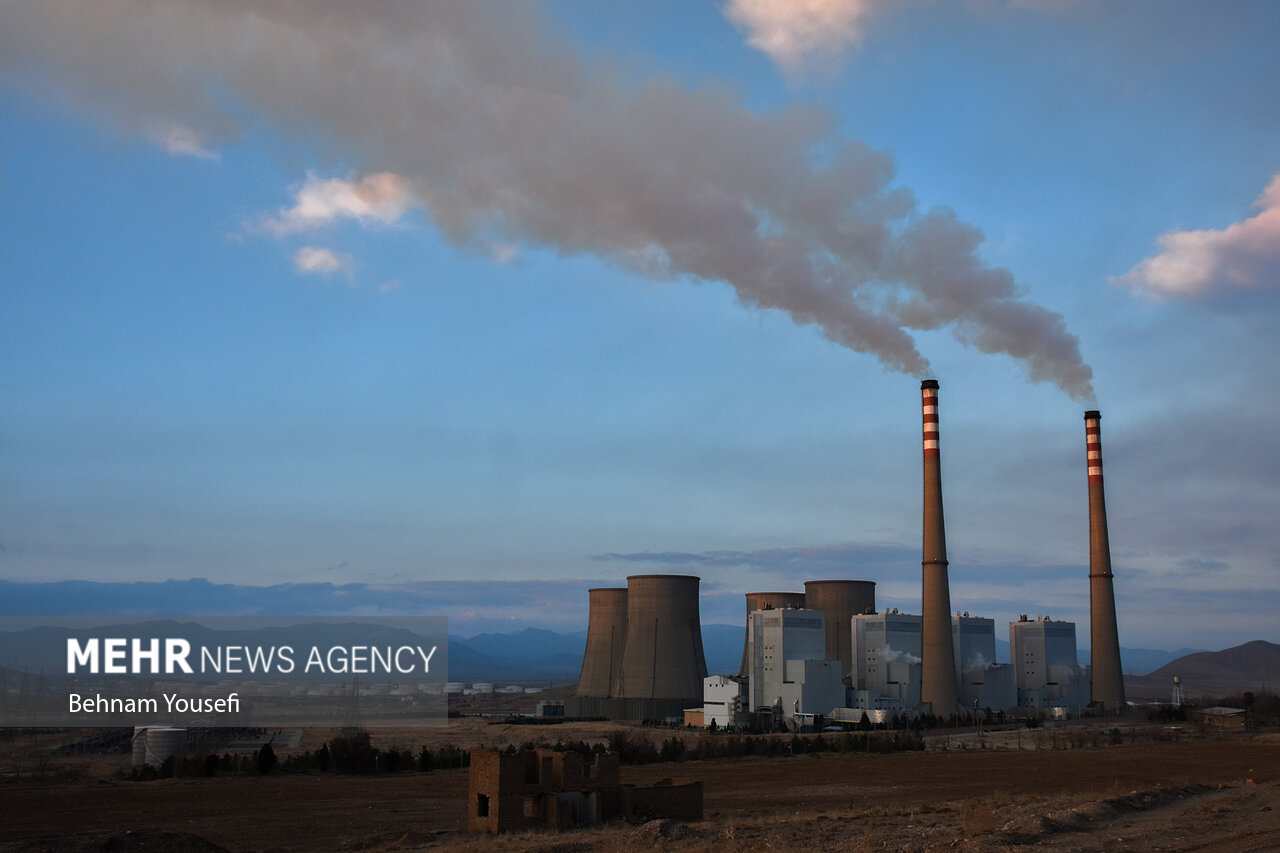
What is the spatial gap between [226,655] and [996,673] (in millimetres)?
42366

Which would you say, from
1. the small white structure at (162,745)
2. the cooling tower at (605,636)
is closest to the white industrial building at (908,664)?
the cooling tower at (605,636)

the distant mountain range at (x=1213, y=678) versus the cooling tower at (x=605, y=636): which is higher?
the cooling tower at (x=605, y=636)

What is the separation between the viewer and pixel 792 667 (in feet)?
177

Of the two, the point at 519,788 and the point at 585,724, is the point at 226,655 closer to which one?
the point at 519,788

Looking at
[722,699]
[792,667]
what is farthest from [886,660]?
[722,699]

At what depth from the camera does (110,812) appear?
24.0 m

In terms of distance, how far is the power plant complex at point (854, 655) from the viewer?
52.9 m

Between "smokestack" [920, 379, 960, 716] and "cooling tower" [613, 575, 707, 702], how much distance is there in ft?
39.6

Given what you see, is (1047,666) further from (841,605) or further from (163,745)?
(163,745)

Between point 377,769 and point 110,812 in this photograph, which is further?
point 377,769

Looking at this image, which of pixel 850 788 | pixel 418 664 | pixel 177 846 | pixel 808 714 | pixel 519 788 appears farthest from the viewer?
pixel 808 714

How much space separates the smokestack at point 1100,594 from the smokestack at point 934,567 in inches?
406

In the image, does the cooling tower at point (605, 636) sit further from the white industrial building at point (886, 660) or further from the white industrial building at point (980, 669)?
the white industrial building at point (980, 669)

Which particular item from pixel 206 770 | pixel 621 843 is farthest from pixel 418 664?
pixel 621 843
